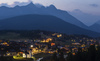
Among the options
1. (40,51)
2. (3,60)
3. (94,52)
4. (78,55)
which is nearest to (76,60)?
(78,55)

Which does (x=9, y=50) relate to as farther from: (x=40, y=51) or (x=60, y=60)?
(x=60, y=60)

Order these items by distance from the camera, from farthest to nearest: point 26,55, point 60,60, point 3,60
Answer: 1. point 26,55
2. point 3,60
3. point 60,60

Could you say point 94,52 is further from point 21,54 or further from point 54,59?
point 21,54

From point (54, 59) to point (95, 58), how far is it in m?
19.8

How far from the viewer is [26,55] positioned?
13012 centimetres

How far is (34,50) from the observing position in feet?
532

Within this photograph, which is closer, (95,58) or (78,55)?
(95,58)

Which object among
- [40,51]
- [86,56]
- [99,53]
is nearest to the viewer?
[99,53]

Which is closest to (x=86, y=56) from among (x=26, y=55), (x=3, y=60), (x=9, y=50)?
(x=3, y=60)

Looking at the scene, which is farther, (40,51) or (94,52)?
(40,51)

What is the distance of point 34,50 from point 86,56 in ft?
355

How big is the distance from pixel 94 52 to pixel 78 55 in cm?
555

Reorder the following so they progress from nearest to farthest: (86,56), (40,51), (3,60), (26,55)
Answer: (86,56) < (3,60) < (26,55) < (40,51)

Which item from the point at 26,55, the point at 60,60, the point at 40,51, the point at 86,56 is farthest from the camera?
the point at 40,51
